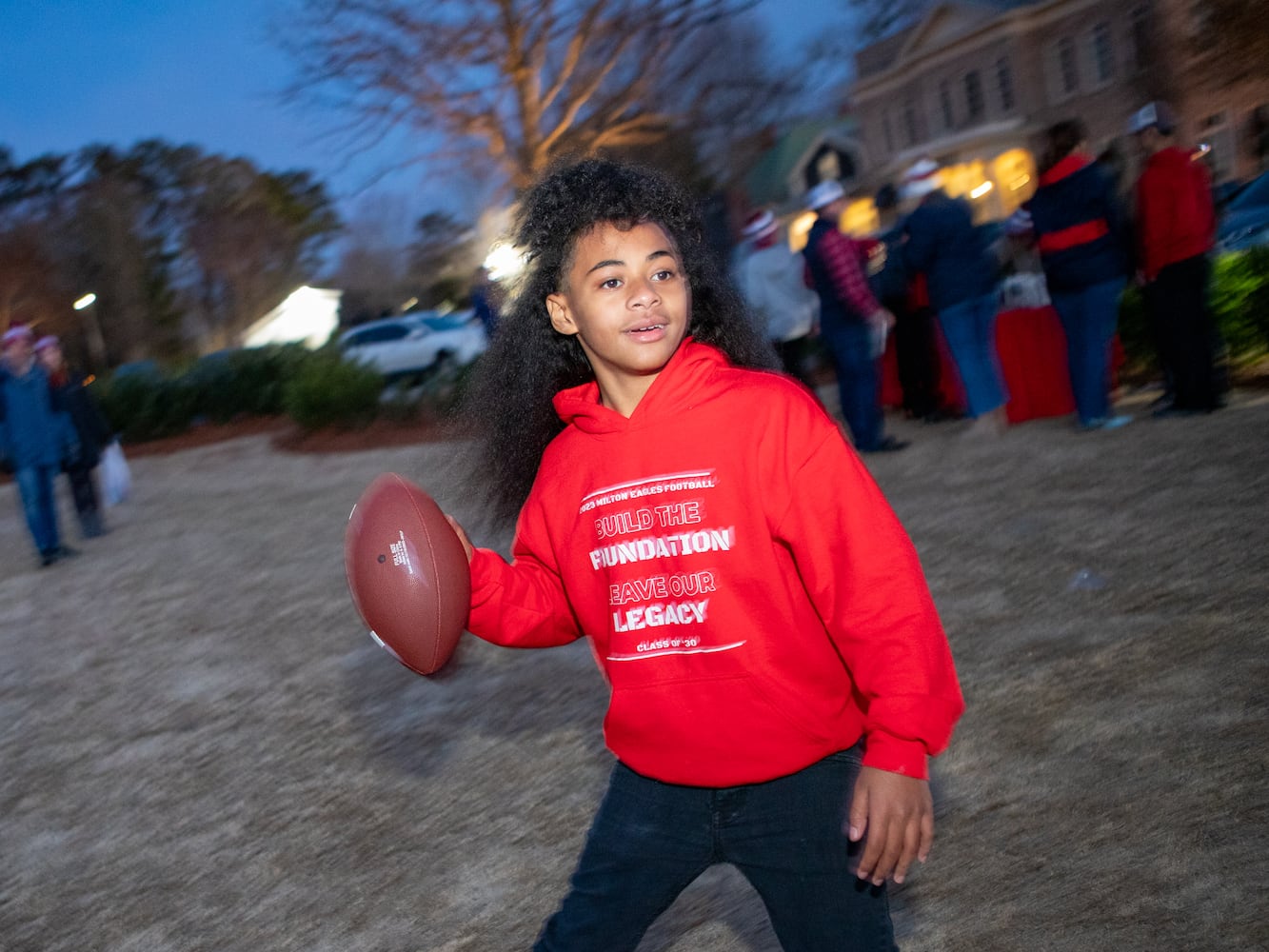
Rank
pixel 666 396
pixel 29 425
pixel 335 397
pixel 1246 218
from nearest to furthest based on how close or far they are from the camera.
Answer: pixel 666 396, pixel 29 425, pixel 1246 218, pixel 335 397

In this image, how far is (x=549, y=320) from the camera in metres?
2.45

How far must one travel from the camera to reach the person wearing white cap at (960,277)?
8.34 meters

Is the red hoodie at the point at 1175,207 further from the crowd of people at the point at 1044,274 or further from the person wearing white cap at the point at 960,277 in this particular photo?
the person wearing white cap at the point at 960,277

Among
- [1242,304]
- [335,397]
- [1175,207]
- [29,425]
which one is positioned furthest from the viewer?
[335,397]

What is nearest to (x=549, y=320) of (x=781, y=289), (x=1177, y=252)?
(x=1177, y=252)

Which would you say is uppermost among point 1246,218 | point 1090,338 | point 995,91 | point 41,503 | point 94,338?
point 995,91

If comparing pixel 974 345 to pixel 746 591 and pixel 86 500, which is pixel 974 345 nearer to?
pixel 746 591

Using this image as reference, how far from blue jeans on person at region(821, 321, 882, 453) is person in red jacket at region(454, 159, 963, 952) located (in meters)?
6.64

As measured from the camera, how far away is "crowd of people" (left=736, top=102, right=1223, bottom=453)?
25.5ft

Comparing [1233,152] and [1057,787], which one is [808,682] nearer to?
[1057,787]

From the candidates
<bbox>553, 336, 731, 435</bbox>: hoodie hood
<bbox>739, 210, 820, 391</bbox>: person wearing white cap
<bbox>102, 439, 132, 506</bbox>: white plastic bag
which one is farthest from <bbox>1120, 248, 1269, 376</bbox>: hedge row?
<bbox>102, 439, 132, 506</bbox>: white plastic bag

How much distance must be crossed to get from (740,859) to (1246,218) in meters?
13.2

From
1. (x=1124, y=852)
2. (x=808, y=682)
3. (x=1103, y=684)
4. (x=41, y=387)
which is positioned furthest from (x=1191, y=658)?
(x=41, y=387)

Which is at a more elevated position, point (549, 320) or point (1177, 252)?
point (549, 320)
